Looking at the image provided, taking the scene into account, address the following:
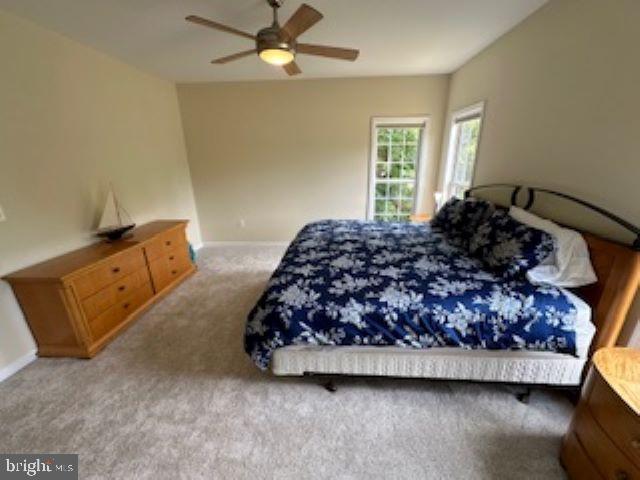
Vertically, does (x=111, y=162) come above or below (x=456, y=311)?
above

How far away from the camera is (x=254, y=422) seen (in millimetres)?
1540

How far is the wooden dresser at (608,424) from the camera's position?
3.12 ft

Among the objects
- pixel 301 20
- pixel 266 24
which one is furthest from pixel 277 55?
pixel 266 24

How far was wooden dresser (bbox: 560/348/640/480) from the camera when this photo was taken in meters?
0.95

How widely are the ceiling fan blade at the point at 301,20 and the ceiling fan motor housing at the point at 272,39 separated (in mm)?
49

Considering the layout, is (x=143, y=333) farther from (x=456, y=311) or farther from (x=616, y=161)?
(x=616, y=161)

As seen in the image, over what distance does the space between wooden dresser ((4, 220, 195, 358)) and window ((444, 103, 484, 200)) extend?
11.7 ft

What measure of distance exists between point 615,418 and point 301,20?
2443 millimetres

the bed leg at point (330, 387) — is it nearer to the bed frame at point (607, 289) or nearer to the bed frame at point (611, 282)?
the bed frame at point (607, 289)

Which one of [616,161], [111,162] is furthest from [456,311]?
[111,162]

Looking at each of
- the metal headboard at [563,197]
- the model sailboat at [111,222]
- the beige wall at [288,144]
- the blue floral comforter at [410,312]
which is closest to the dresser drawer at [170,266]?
the model sailboat at [111,222]

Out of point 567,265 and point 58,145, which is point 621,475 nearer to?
point 567,265

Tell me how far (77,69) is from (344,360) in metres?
3.31

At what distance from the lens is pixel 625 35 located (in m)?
1.44
